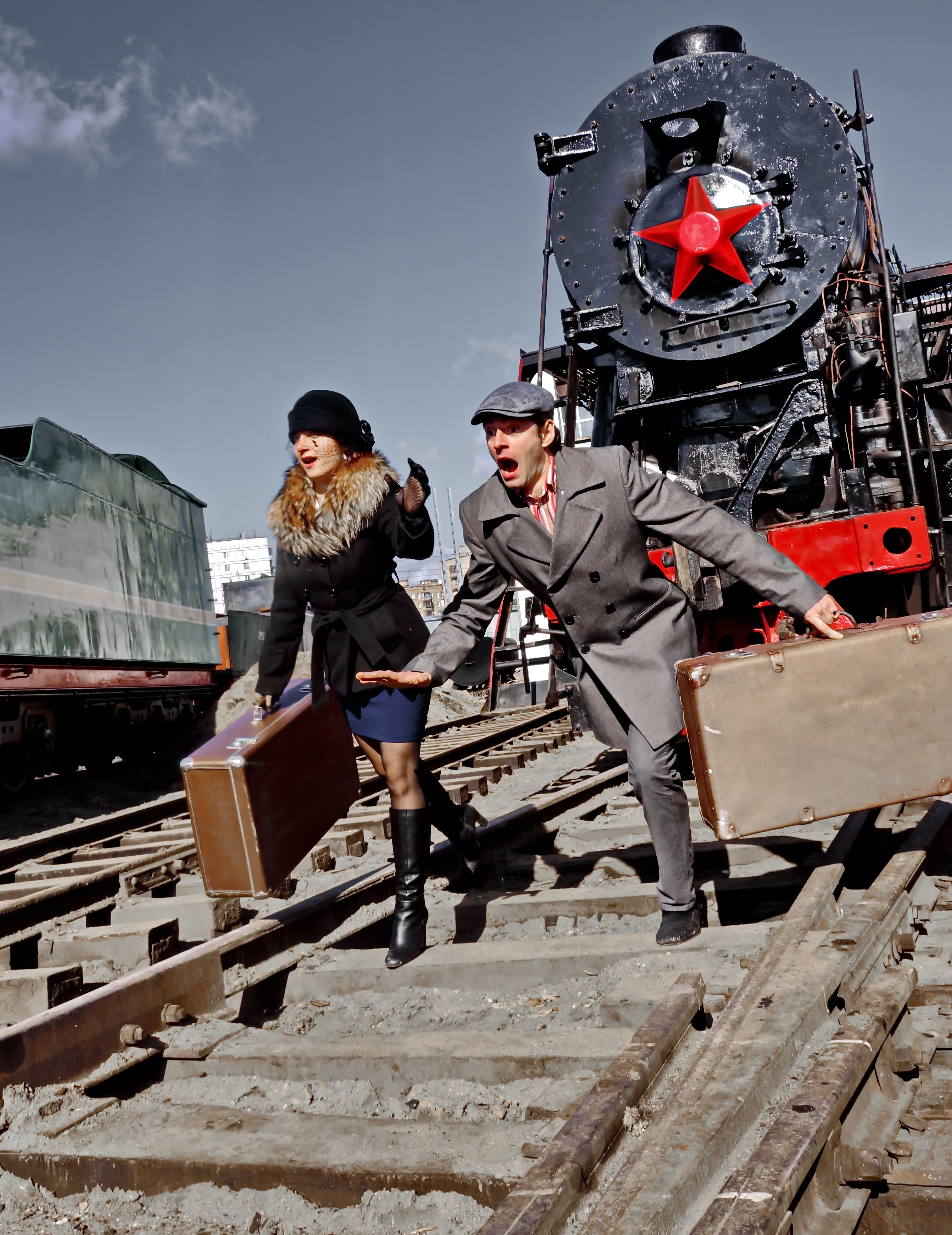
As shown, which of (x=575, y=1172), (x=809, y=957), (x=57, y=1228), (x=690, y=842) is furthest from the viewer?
(x=690, y=842)

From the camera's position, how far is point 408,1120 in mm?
1969

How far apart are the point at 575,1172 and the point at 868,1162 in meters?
0.45

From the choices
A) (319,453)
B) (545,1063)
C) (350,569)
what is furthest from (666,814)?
(319,453)

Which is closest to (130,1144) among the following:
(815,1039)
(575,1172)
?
(575,1172)

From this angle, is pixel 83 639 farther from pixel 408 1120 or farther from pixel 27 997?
pixel 408 1120

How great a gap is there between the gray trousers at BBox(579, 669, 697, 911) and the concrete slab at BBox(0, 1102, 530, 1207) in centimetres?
108

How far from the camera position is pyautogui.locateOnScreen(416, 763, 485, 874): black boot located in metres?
3.71

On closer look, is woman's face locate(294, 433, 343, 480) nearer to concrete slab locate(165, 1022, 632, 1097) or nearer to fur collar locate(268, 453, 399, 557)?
fur collar locate(268, 453, 399, 557)

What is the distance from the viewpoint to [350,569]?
3273 mm

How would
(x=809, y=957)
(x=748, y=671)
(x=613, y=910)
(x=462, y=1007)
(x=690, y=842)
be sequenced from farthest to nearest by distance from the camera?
(x=613, y=910) → (x=690, y=842) → (x=462, y=1007) → (x=748, y=671) → (x=809, y=957)

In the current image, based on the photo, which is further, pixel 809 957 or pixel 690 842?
pixel 690 842

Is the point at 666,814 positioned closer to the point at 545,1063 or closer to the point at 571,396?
the point at 545,1063

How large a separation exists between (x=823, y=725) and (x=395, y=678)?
113 cm

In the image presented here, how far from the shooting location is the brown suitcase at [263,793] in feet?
9.80
